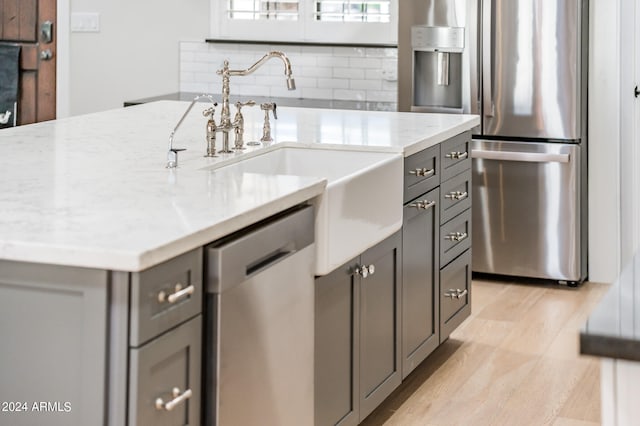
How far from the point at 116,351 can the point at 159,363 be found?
0.11 metres

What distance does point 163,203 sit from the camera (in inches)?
95.2

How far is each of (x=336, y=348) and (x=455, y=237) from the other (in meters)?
1.31

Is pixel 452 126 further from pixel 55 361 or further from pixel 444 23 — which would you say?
pixel 55 361

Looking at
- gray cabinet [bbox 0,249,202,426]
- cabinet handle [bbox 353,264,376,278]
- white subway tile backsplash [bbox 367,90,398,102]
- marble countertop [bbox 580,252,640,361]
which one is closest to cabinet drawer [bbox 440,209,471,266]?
cabinet handle [bbox 353,264,376,278]

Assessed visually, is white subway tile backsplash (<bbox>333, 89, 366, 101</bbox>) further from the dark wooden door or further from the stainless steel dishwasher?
the stainless steel dishwasher

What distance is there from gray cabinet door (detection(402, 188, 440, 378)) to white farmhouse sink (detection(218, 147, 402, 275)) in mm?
245

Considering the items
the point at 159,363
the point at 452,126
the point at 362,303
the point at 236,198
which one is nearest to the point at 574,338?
the point at 452,126

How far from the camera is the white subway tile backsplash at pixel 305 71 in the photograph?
19.9 ft

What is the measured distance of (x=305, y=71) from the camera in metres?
6.21

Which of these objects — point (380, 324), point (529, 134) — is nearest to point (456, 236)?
point (380, 324)

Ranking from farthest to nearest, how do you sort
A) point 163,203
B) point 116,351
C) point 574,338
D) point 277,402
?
point 574,338 → point 277,402 → point 163,203 → point 116,351

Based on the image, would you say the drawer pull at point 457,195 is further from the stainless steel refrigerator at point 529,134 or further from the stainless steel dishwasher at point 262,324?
the stainless steel dishwasher at point 262,324

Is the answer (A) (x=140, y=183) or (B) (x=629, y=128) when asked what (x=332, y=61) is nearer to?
(B) (x=629, y=128)

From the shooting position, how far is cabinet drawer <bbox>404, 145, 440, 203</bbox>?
3.60 meters
